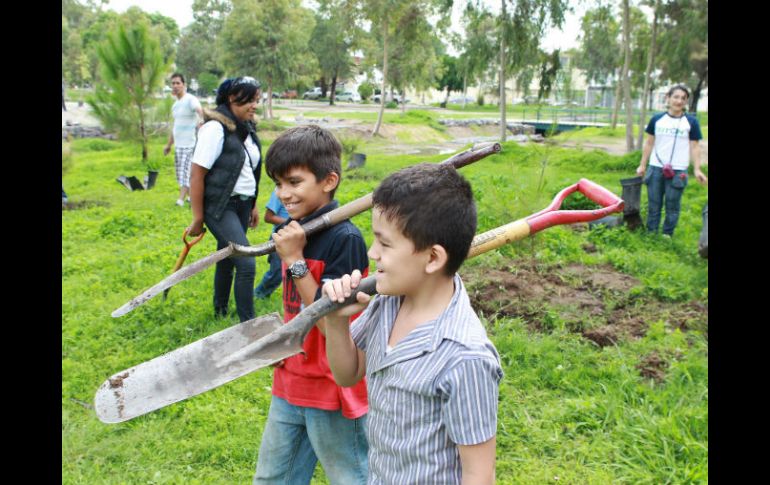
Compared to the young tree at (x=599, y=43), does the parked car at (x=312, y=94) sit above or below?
below

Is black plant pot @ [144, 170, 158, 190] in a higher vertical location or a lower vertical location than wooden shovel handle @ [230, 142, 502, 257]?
lower

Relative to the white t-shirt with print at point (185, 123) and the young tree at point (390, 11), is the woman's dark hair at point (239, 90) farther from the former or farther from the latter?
the young tree at point (390, 11)

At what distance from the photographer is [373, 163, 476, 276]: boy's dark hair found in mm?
1340

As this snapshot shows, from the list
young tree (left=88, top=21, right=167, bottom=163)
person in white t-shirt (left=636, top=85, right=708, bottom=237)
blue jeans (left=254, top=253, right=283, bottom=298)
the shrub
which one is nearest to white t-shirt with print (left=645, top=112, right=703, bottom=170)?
person in white t-shirt (left=636, top=85, right=708, bottom=237)

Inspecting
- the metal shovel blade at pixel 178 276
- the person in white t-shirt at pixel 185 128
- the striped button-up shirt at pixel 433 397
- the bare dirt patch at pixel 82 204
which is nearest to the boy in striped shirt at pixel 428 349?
the striped button-up shirt at pixel 433 397

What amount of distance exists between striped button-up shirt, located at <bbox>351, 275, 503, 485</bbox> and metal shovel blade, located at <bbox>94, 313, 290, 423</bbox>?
1.22 ft

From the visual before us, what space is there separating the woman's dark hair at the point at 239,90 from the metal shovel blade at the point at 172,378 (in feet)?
7.45

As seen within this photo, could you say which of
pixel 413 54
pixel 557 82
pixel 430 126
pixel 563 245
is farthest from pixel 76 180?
pixel 430 126

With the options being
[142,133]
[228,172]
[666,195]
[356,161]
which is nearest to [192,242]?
[228,172]

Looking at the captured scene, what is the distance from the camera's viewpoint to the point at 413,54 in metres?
20.3

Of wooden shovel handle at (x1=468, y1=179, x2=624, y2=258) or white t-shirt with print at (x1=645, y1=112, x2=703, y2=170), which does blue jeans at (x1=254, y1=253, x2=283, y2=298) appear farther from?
white t-shirt with print at (x1=645, y1=112, x2=703, y2=170)

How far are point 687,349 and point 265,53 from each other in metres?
21.4

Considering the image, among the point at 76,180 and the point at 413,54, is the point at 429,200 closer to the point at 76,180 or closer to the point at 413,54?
the point at 76,180

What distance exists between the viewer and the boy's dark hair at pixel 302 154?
76.5 inches
